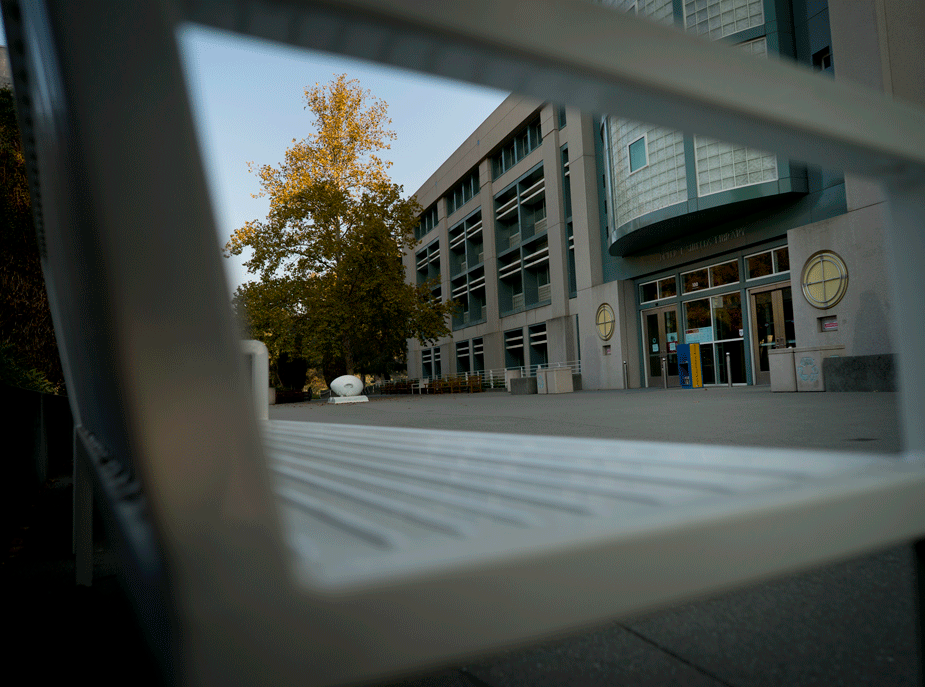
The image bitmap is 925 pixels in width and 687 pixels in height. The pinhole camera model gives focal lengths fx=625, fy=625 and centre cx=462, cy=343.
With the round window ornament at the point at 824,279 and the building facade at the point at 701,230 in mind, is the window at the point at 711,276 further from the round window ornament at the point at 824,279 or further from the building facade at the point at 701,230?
the round window ornament at the point at 824,279

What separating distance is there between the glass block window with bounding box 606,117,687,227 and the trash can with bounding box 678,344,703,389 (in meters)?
3.99

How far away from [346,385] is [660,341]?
10.1 metres

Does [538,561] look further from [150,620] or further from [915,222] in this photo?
[915,222]

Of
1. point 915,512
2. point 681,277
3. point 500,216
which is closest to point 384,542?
point 915,512

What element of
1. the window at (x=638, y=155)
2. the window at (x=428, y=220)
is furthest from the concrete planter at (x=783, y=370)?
the window at (x=428, y=220)

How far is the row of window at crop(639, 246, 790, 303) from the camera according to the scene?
15469mm

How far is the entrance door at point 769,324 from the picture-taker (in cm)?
1509

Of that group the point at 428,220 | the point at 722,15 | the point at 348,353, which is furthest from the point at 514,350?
the point at 722,15

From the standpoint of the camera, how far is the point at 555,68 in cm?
57

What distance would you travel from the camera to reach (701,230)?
56.8 feet

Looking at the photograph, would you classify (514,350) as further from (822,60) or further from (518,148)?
(822,60)

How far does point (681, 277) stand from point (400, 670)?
19.3 meters

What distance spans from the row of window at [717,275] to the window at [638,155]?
341 centimetres

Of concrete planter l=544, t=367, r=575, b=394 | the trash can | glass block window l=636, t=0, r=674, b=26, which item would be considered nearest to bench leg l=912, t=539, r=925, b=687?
the trash can
